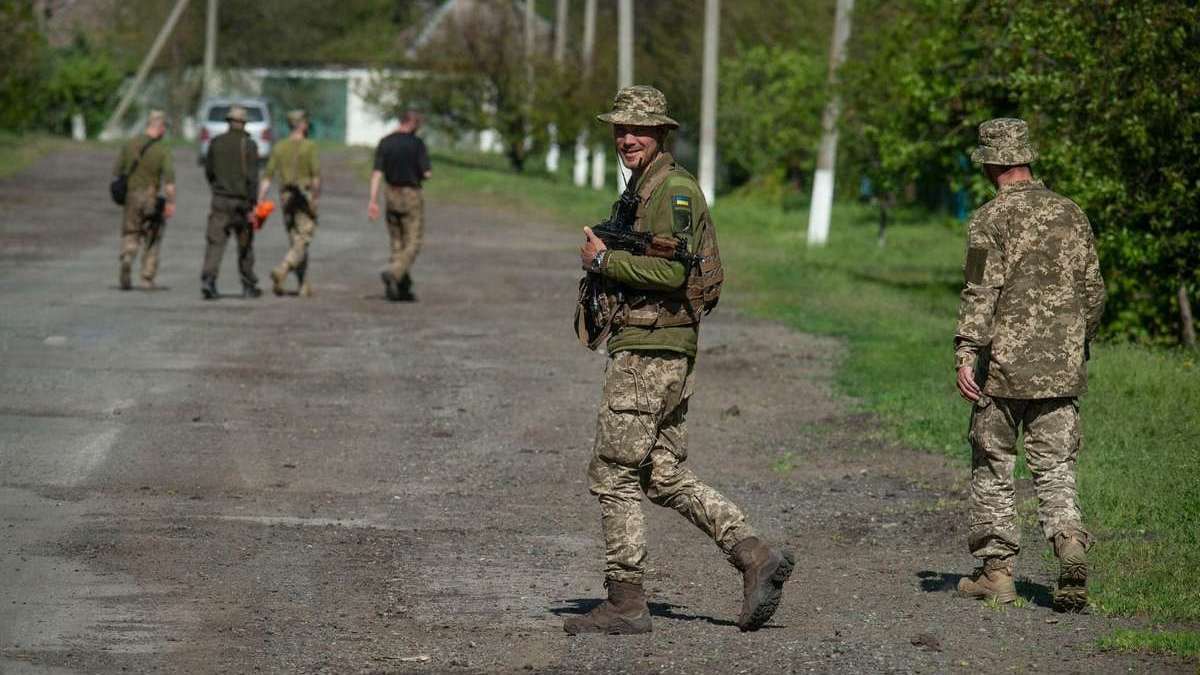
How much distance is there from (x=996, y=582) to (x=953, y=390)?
6125 millimetres

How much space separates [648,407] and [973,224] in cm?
171

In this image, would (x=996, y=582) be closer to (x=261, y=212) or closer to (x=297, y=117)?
(x=261, y=212)

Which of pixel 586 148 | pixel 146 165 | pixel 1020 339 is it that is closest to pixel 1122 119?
pixel 1020 339

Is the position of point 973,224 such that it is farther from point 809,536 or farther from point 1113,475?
point 1113,475

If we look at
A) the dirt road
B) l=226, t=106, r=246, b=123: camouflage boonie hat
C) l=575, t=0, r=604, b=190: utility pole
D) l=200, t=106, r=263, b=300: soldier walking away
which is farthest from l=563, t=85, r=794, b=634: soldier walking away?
l=575, t=0, r=604, b=190: utility pole

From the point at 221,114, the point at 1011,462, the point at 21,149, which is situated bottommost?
the point at 21,149

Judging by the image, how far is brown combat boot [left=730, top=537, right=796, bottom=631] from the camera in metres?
6.71

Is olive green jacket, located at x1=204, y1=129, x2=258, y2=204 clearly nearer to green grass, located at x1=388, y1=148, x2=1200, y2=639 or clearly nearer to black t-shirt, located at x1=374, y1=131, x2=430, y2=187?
black t-shirt, located at x1=374, y1=131, x2=430, y2=187

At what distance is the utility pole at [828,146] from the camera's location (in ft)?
91.6

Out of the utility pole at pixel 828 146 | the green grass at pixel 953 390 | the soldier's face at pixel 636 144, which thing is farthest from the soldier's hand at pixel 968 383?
the utility pole at pixel 828 146

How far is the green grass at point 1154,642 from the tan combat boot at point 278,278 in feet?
44.3

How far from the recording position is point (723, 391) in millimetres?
13945

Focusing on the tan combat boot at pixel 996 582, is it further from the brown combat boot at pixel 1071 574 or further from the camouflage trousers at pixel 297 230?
the camouflage trousers at pixel 297 230

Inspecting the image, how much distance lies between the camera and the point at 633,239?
22.0ft
